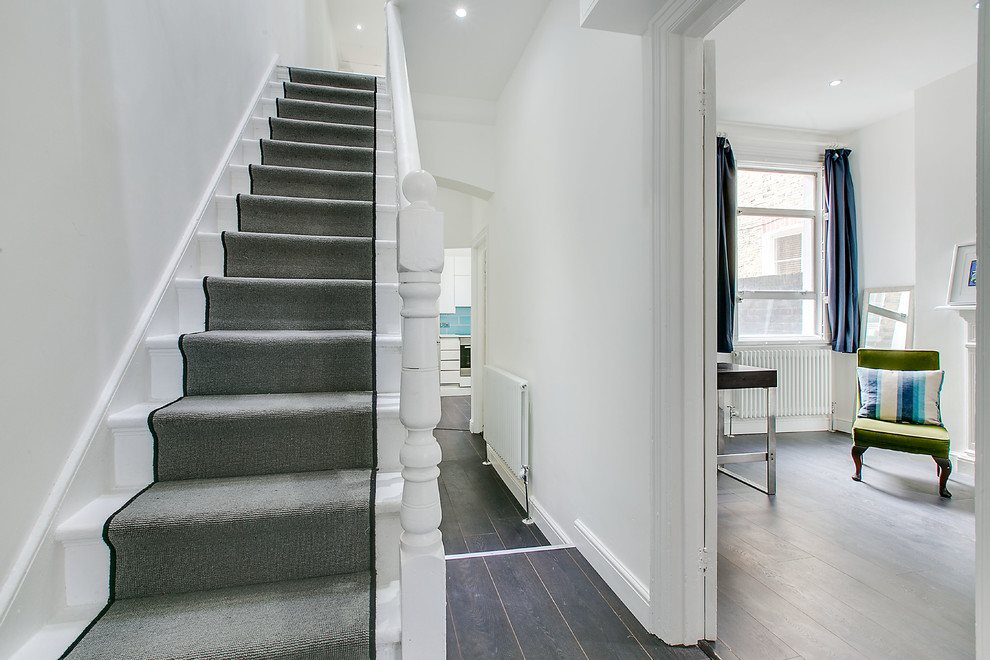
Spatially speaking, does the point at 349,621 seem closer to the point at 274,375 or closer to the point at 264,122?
the point at 274,375

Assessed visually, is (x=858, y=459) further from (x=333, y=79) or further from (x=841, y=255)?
(x=333, y=79)

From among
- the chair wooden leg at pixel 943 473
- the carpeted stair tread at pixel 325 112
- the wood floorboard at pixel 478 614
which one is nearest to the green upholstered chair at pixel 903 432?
the chair wooden leg at pixel 943 473

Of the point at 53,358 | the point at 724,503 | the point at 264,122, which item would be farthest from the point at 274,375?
the point at 724,503

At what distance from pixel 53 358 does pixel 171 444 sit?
1.15 ft

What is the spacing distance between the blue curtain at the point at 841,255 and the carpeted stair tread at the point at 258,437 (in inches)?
192

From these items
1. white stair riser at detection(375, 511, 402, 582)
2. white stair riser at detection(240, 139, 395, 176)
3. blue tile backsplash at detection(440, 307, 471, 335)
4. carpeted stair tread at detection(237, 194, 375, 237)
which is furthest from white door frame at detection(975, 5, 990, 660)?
blue tile backsplash at detection(440, 307, 471, 335)

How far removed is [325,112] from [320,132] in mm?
331

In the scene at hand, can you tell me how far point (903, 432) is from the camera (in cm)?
314

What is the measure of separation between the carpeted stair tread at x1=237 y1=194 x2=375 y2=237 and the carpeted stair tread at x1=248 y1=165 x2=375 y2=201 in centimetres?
21

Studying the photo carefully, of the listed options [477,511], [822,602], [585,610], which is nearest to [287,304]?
[585,610]

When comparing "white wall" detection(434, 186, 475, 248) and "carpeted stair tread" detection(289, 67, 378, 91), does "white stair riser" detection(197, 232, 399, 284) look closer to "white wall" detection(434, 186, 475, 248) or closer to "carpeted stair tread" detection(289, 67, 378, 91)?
"carpeted stair tread" detection(289, 67, 378, 91)

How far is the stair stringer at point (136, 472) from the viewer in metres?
1.03

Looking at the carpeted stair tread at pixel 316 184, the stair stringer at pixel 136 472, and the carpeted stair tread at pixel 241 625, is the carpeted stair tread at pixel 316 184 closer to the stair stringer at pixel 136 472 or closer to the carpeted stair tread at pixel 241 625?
the stair stringer at pixel 136 472

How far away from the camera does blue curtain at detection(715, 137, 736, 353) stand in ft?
14.2
